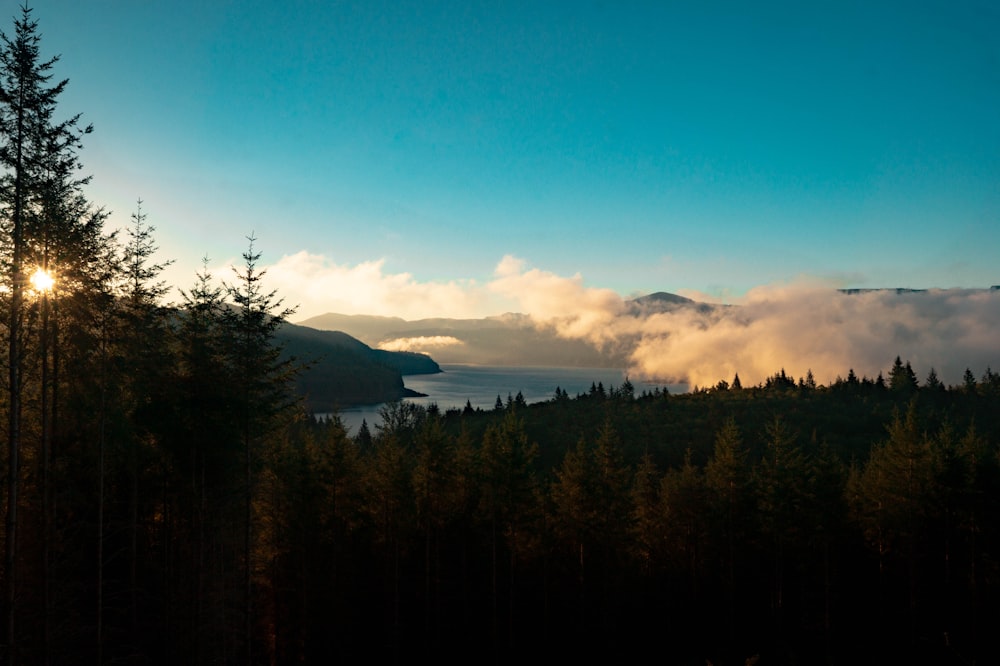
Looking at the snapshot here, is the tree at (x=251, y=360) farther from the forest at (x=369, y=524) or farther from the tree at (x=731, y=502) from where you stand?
the tree at (x=731, y=502)

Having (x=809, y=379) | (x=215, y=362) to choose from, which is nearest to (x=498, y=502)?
(x=215, y=362)

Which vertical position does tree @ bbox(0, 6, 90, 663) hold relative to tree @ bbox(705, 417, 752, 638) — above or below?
above

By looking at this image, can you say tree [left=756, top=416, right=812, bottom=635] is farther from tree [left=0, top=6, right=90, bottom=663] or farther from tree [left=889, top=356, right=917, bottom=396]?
tree [left=889, top=356, right=917, bottom=396]

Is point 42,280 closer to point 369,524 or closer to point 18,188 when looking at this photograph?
point 18,188

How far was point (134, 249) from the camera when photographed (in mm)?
15391

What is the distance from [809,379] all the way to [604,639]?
132314mm

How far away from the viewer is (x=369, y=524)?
26094 mm

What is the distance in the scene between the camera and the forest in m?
12.7

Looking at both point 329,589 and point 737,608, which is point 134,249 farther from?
point 737,608

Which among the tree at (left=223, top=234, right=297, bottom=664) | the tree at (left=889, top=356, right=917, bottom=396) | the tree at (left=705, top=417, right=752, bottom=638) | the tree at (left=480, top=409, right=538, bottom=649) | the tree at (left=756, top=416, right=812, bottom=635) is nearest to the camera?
the tree at (left=223, top=234, right=297, bottom=664)

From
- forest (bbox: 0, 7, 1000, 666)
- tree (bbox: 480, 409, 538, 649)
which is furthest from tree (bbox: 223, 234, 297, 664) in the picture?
tree (bbox: 480, 409, 538, 649)

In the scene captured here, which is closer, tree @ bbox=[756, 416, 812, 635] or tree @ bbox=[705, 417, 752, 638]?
tree @ bbox=[756, 416, 812, 635]

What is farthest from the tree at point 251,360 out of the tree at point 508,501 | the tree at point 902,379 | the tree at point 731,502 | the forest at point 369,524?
the tree at point 902,379

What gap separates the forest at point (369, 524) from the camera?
499 inches
